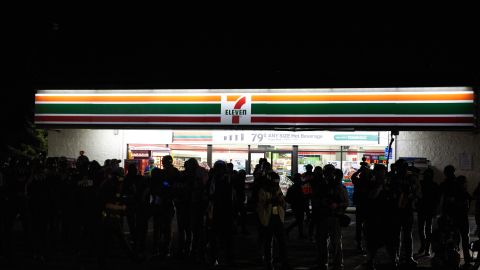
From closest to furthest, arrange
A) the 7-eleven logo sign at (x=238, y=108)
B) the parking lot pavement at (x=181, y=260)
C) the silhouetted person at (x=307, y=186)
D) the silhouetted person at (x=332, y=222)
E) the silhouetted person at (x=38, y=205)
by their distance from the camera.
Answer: the silhouetted person at (x=332, y=222)
the parking lot pavement at (x=181, y=260)
the silhouetted person at (x=38, y=205)
the silhouetted person at (x=307, y=186)
the 7-eleven logo sign at (x=238, y=108)

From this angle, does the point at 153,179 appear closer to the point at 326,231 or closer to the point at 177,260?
the point at 177,260

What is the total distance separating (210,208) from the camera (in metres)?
9.30

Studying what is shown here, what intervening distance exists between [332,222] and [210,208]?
6.80 feet

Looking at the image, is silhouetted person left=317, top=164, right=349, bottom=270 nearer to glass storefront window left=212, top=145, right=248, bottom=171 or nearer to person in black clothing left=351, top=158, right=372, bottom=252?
person in black clothing left=351, top=158, right=372, bottom=252

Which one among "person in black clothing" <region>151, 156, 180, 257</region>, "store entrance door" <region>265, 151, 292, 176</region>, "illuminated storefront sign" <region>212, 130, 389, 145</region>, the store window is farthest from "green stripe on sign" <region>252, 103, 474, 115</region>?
"person in black clothing" <region>151, 156, 180, 257</region>

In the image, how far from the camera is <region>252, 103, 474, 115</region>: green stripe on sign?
45.3 ft

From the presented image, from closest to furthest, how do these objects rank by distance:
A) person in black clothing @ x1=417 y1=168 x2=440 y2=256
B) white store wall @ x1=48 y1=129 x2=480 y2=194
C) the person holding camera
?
1. the person holding camera
2. person in black clothing @ x1=417 y1=168 x2=440 y2=256
3. white store wall @ x1=48 y1=129 x2=480 y2=194

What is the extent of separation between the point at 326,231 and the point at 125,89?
8.38 metres

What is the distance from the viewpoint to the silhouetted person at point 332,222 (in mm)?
8836

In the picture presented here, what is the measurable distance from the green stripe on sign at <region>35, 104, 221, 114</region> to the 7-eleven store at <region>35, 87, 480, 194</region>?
3 centimetres

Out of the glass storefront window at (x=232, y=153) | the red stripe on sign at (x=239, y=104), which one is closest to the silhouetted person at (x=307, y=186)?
the red stripe on sign at (x=239, y=104)

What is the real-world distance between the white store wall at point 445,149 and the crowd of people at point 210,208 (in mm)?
4904

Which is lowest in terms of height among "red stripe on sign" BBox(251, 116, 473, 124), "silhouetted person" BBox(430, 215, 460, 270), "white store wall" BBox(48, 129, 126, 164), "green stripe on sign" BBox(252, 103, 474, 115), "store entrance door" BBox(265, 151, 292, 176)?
"silhouetted person" BBox(430, 215, 460, 270)

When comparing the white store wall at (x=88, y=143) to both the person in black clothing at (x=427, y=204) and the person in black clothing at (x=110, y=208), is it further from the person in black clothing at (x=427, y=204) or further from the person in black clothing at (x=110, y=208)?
the person in black clothing at (x=427, y=204)
